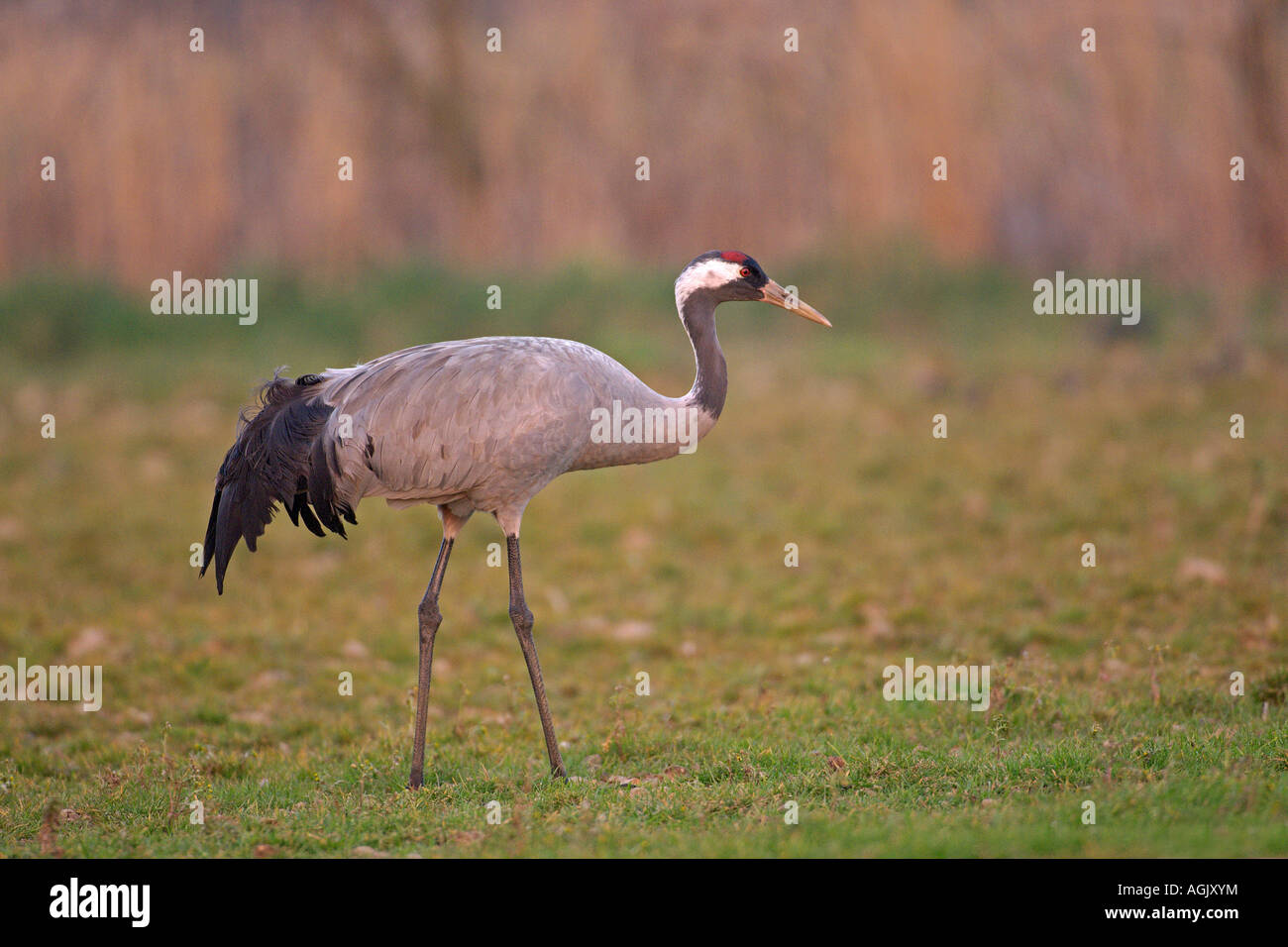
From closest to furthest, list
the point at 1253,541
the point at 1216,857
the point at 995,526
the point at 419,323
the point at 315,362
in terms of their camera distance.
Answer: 1. the point at 1216,857
2. the point at 1253,541
3. the point at 995,526
4. the point at 315,362
5. the point at 419,323

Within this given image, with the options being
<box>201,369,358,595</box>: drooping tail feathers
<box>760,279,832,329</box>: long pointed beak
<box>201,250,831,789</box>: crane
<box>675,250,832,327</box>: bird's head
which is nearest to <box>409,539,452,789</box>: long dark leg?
<box>201,250,831,789</box>: crane

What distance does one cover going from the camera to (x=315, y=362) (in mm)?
14367

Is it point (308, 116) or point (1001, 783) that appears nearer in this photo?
point (1001, 783)

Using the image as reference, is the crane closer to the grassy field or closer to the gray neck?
the gray neck

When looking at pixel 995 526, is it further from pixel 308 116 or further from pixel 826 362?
pixel 308 116

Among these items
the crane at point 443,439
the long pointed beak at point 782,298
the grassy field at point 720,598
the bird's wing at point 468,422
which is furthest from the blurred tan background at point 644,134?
the bird's wing at point 468,422

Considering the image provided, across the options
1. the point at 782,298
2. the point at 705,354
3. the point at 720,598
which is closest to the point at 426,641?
the point at 705,354

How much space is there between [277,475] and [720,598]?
166 inches

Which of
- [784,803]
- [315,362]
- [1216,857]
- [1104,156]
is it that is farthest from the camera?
[1104,156]

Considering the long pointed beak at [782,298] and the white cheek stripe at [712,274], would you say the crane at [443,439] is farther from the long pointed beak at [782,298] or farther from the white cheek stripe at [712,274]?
the long pointed beak at [782,298]

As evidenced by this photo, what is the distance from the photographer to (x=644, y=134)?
17500mm

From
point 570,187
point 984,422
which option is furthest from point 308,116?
point 984,422

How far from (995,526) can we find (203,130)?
11.1 metres

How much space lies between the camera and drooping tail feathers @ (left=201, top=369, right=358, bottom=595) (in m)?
6.38
